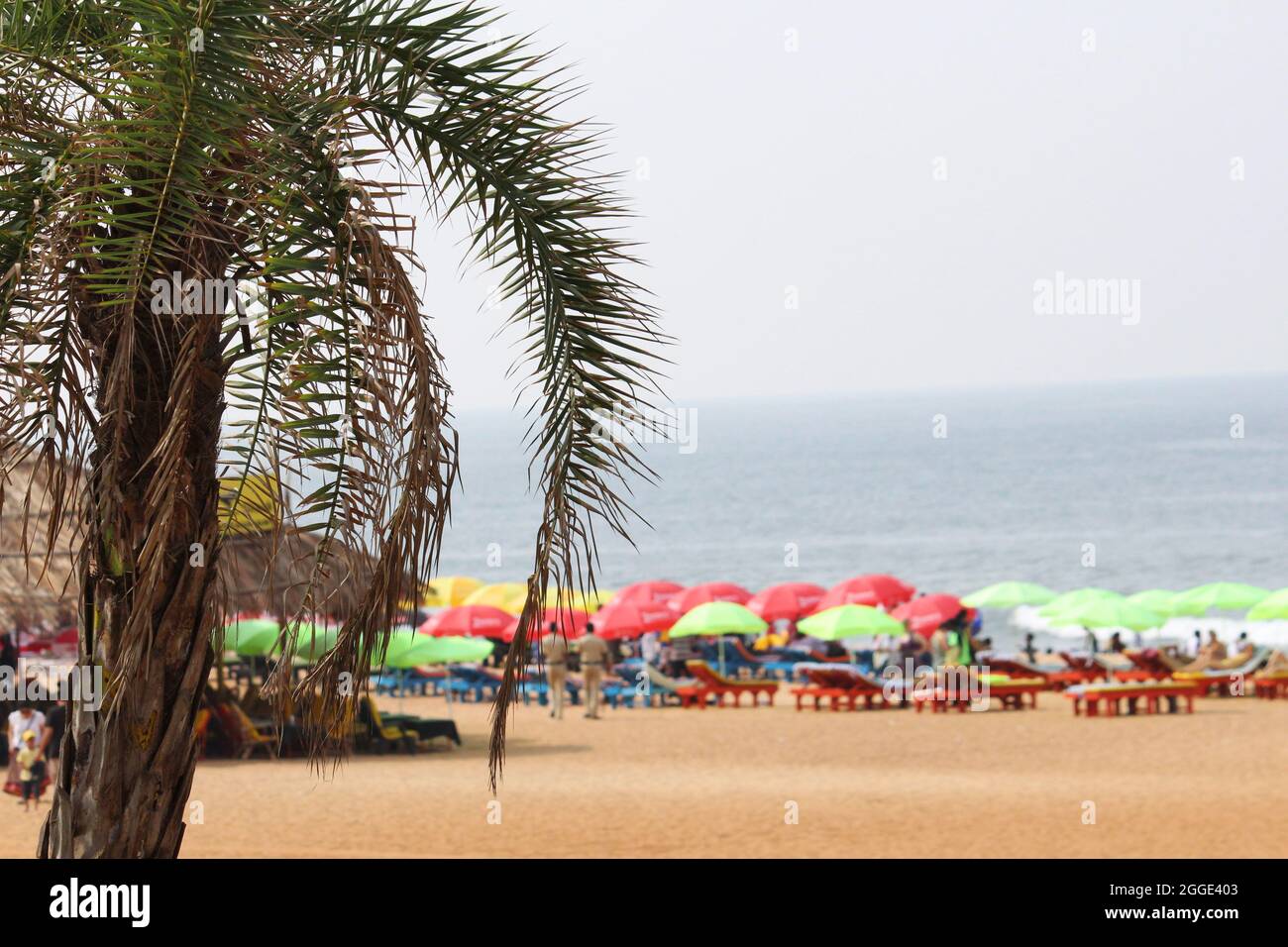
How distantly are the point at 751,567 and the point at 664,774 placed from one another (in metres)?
82.8

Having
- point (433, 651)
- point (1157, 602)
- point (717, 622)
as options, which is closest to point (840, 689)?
point (717, 622)

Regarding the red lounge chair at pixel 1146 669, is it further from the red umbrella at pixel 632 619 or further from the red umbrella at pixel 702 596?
the red umbrella at pixel 632 619

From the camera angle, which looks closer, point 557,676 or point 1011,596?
point 557,676

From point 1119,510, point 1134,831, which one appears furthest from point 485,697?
point 1119,510

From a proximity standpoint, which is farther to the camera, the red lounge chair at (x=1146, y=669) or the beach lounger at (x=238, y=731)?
the red lounge chair at (x=1146, y=669)

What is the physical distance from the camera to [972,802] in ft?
52.7

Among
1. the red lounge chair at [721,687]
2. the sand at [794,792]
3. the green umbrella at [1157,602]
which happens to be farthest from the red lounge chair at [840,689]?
the green umbrella at [1157,602]

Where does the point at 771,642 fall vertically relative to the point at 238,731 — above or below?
above

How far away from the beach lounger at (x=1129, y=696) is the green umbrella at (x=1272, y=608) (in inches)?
203

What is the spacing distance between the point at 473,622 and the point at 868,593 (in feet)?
33.7

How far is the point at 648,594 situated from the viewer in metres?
31.5

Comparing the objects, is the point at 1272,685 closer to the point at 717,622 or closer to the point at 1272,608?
the point at 1272,608

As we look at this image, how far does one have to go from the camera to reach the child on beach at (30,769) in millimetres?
15656

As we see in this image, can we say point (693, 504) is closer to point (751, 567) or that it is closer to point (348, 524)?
point (751, 567)
